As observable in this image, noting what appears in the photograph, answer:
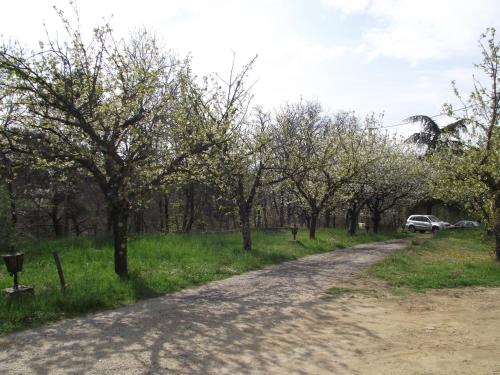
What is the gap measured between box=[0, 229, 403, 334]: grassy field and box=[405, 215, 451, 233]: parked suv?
899 inches

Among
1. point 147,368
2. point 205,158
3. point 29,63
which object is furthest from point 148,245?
point 147,368

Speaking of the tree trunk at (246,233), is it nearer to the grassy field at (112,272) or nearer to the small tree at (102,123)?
the grassy field at (112,272)

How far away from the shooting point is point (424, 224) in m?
39.5

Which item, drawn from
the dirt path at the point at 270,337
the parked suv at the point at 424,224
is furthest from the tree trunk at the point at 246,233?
the parked suv at the point at 424,224

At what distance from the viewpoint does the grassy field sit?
7.88 meters

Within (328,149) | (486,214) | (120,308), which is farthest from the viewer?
(328,149)

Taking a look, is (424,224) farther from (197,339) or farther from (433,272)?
(197,339)

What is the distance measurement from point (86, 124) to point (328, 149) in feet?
46.2

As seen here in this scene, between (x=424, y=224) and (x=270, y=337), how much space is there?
3610cm

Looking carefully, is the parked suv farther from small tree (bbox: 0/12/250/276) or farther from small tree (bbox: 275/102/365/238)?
small tree (bbox: 0/12/250/276)

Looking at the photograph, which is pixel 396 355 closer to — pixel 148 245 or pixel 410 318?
pixel 410 318

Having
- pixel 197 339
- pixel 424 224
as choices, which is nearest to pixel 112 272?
pixel 197 339

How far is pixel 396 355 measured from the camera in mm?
5809

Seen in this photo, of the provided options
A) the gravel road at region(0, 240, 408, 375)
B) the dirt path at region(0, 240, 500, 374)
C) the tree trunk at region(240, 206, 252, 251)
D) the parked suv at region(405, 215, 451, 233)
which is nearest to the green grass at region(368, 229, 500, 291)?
the dirt path at region(0, 240, 500, 374)
